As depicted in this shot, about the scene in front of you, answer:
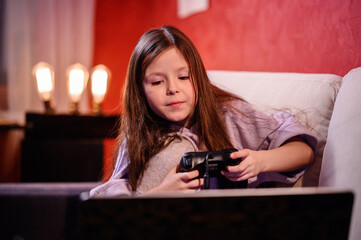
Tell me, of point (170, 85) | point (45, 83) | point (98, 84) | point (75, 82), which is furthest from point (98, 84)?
point (170, 85)

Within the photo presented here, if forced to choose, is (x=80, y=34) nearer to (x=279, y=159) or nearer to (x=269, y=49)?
(x=269, y=49)

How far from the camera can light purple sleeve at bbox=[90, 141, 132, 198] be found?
2.47ft

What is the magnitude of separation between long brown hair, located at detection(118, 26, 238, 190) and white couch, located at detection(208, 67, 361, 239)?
0.13 metres

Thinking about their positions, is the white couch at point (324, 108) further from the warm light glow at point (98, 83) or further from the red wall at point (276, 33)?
the warm light glow at point (98, 83)

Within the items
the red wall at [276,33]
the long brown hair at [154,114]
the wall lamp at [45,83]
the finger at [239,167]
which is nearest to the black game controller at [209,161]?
the finger at [239,167]

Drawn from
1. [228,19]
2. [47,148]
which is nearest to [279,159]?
[228,19]

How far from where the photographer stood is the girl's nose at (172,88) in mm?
771

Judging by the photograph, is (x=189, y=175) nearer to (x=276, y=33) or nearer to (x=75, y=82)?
(x=276, y=33)

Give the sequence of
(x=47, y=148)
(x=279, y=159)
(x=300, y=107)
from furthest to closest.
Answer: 1. (x=47, y=148)
2. (x=300, y=107)
3. (x=279, y=159)

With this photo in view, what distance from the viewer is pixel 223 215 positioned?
44cm

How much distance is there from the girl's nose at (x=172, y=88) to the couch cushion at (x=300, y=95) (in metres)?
0.25

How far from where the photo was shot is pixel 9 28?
237cm

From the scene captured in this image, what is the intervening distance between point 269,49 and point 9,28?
1797 millimetres

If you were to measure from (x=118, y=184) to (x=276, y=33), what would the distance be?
2.42 ft
